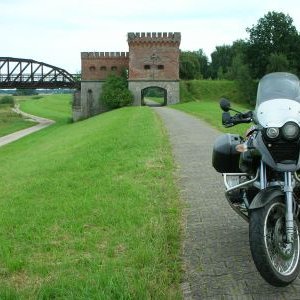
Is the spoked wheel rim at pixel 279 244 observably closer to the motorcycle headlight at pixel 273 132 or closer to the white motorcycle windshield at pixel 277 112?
the motorcycle headlight at pixel 273 132

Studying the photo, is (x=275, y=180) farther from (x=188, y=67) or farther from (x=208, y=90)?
(x=188, y=67)

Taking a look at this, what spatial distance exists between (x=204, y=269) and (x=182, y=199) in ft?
9.69

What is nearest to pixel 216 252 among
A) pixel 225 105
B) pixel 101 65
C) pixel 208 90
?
pixel 225 105

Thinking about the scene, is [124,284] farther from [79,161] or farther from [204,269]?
[79,161]

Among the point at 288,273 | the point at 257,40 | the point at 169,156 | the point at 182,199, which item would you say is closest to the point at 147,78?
the point at 257,40

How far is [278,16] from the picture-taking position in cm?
6022

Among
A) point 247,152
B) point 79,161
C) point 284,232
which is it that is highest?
point 247,152

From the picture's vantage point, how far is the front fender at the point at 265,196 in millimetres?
4238

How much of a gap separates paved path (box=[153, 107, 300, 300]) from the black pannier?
2.51ft

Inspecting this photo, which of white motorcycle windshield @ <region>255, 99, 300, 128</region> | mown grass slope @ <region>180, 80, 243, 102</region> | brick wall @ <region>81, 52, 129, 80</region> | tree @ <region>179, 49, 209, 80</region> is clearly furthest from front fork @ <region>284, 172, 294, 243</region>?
tree @ <region>179, 49, 209, 80</region>

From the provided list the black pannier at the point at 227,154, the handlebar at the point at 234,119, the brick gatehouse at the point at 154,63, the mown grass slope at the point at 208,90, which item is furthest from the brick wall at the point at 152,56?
the handlebar at the point at 234,119

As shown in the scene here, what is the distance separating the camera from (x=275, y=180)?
15.1ft

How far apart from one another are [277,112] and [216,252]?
61.3 inches

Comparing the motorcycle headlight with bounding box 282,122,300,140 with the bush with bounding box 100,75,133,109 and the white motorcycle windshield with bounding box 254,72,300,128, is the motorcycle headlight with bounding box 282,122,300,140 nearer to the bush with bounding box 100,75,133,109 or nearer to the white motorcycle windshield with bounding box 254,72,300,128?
the white motorcycle windshield with bounding box 254,72,300,128
